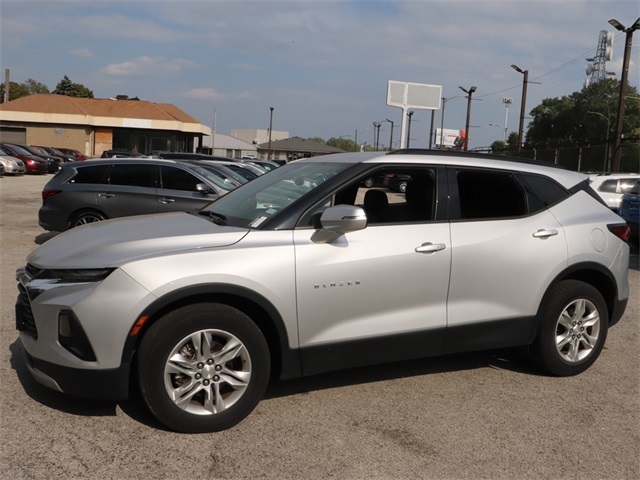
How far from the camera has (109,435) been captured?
12.4 ft

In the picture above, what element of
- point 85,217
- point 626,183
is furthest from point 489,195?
point 626,183

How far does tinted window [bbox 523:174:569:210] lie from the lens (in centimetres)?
506

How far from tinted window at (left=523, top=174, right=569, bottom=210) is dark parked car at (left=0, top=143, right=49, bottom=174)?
35.2 metres

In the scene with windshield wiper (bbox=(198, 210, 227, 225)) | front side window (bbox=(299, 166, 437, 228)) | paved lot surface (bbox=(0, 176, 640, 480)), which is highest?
front side window (bbox=(299, 166, 437, 228))

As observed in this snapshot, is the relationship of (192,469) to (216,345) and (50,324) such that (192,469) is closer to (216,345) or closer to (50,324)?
(216,345)

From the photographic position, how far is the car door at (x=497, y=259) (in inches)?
181

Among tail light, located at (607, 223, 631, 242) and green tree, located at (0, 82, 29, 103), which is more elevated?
green tree, located at (0, 82, 29, 103)

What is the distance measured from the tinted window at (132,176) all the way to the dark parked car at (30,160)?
1083 inches

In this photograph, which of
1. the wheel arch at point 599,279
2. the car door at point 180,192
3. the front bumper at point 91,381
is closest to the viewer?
the front bumper at point 91,381

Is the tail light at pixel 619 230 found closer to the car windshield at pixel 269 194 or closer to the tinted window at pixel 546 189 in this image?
the tinted window at pixel 546 189

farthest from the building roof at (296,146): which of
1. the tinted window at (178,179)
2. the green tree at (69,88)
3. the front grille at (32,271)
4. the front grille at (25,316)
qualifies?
the front grille at (25,316)

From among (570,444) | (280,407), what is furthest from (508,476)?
(280,407)

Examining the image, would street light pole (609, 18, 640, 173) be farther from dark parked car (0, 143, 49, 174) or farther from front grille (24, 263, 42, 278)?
dark parked car (0, 143, 49, 174)

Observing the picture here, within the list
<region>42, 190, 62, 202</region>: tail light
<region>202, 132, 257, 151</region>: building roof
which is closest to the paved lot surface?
<region>42, 190, 62, 202</region>: tail light
